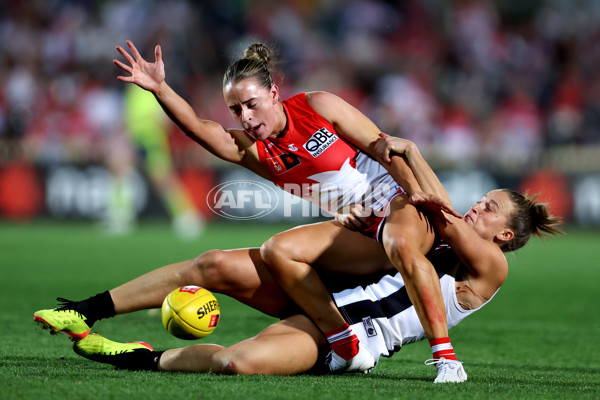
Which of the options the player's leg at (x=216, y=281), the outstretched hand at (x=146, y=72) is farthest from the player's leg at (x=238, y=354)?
the outstretched hand at (x=146, y=72)

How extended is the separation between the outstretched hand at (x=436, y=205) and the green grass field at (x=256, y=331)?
807mm

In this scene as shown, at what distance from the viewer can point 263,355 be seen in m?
4.03

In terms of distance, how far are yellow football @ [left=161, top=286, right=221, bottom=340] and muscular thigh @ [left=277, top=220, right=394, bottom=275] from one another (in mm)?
536

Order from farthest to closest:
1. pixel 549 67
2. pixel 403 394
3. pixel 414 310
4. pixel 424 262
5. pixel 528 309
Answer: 1. pixel 549 67
2. pixel 528 309
3. pixel 414 310
4. pixel 424 262
5. pixel 403 394

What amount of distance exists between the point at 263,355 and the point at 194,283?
669 mm

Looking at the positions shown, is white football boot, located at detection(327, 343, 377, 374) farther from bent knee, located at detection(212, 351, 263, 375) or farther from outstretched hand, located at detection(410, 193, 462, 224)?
outstretched hand, located at detection(410, 193, 462, 224)

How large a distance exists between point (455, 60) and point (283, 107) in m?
12.6

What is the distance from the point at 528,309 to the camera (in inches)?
289

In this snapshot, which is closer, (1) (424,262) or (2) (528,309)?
(1) (424,262)

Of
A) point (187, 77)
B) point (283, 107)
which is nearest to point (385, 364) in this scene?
point (283, 107)

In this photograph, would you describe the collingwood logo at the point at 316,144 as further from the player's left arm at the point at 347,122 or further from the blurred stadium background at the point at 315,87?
the blurred stadium background at the point at 315,87

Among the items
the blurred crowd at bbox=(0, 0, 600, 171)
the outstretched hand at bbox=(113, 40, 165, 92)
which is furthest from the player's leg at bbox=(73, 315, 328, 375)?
the blurred crowd at bbox=(0, 0, 600, 171)

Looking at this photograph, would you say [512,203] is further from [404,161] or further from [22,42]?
[22,42]

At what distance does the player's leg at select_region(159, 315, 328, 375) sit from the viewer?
4.02 metres
